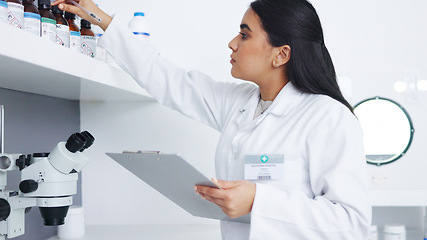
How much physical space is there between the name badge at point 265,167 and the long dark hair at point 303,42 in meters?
0.22

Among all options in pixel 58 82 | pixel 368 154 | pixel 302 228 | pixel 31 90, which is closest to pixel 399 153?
pixel 368 154

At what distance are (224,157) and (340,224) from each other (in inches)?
14.8

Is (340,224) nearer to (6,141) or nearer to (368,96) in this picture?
(368,96)

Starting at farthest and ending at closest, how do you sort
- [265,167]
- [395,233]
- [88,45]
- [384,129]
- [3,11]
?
[384,129] → [395,233] → [88,45] → [265,167] → [3,11]

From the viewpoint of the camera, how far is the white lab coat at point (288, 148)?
1.07 m

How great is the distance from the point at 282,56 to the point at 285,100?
120 mm

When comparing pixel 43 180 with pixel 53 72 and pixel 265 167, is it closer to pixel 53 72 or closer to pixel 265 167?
pixel 53 72

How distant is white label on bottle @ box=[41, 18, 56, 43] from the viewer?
1.12 metres

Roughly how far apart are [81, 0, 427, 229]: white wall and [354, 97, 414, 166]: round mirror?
0.15 meters

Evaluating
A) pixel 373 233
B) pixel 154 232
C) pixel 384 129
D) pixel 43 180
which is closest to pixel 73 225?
pixel 154 232

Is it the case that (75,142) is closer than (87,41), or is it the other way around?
(75,142)

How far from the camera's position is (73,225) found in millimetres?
1759

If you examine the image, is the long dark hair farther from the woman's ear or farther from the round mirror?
the round mirror

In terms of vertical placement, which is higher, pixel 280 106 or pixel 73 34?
pixel 73 34
